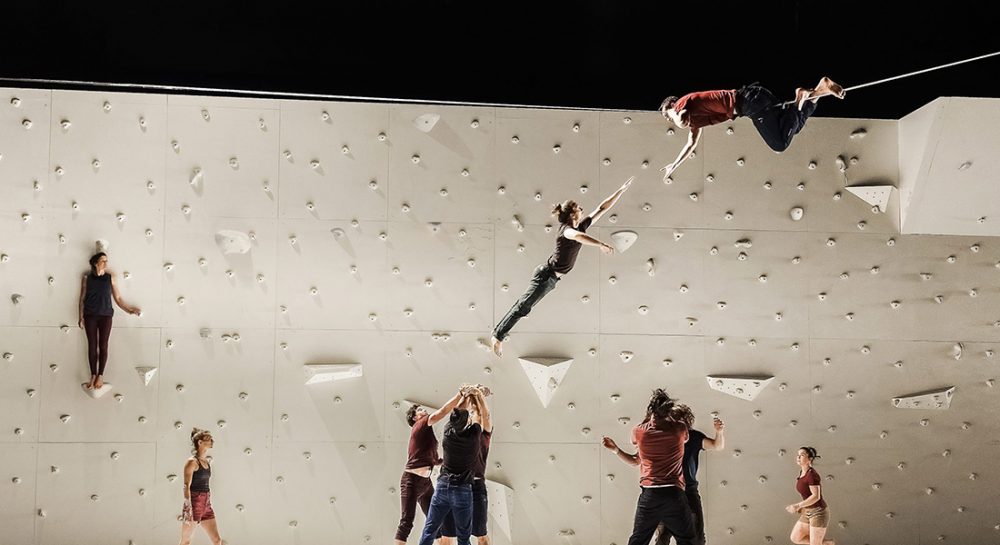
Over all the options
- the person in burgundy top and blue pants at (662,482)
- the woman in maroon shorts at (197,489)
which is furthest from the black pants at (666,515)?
the woman in maroon shorts at (197,489)

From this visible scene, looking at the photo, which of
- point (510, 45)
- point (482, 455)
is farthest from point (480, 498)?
point (510, 45)

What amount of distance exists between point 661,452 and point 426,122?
345cm

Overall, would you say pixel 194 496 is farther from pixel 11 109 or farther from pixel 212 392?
pixel 11 109

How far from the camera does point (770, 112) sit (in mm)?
5020

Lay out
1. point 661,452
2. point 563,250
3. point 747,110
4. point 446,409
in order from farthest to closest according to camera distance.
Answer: point 563,250 → point 446,409 → point 747,110 → point 661,452

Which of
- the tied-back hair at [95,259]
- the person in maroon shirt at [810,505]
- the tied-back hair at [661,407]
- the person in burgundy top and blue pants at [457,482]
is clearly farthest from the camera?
the tied-back hair at [95,259]

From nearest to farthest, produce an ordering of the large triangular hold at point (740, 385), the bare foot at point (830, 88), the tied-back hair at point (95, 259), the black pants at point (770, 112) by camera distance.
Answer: the bare foot at point (830, 88)
the black pants at point (770, 112)
the tied-back hair at point (95, 259)
the large triangular hold at point (740, 385)

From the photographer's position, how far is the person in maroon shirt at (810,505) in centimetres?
591

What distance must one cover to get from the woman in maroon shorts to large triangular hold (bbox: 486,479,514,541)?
216 centimetres

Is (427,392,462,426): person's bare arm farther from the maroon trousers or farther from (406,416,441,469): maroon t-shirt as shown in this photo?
the maroon trousers

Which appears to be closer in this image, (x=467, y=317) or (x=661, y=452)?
(x=661, y=452)

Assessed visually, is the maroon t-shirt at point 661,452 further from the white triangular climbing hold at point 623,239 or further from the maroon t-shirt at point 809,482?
the white triangular climbing hold at point 623,239

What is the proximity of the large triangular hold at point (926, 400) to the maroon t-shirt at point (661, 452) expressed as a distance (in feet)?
10.2

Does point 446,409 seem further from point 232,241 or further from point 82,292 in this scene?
point 82,292
